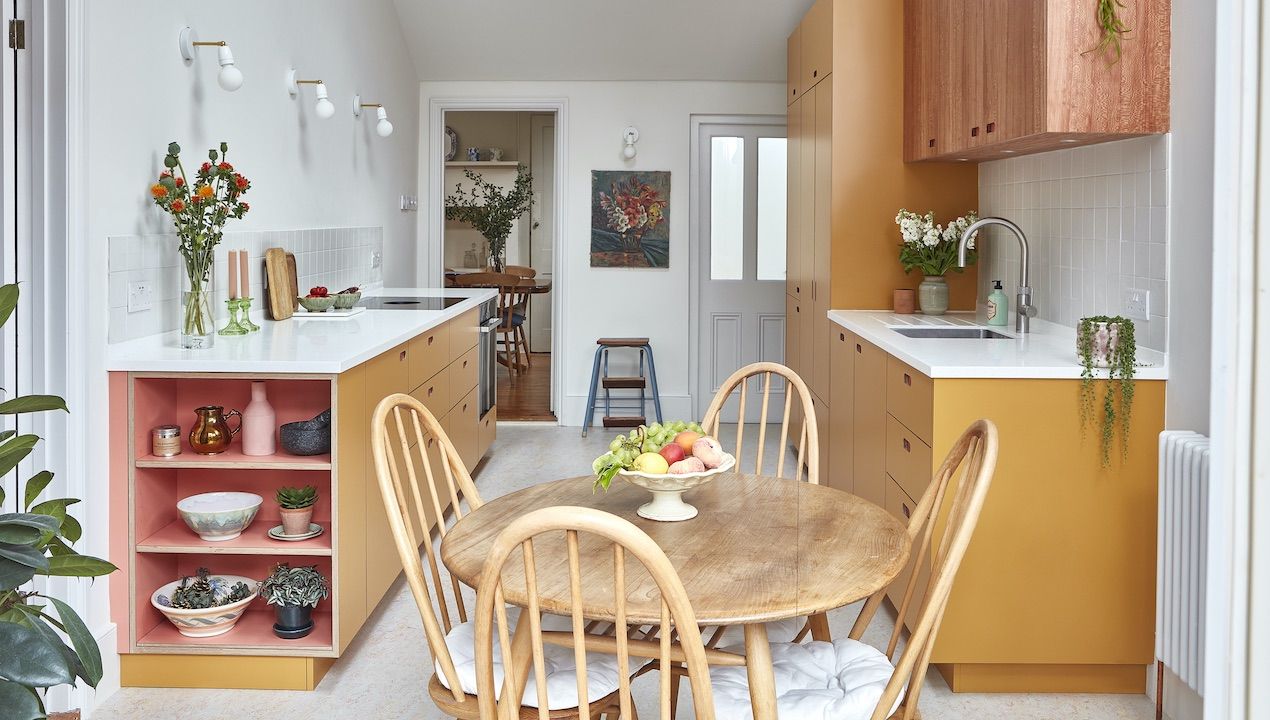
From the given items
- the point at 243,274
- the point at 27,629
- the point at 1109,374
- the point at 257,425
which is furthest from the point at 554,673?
the point at 243,274

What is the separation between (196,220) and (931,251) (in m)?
2.81

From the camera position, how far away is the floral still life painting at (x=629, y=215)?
7.04m

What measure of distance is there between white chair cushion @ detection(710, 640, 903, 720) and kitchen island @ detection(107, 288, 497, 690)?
1.05 meters

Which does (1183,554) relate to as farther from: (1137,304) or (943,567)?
(943,567)

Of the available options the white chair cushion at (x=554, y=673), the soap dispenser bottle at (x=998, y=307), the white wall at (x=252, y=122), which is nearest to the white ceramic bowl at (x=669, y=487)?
the white chair cushion at (x=554, y=673)

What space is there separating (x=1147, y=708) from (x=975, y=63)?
2091 mm

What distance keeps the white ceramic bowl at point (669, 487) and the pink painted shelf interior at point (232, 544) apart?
1.24 metres

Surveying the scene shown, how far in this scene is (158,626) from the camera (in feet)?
10.2

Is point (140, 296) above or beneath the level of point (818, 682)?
above

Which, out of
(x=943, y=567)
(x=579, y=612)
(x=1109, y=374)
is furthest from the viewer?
(x=1109, y=374)

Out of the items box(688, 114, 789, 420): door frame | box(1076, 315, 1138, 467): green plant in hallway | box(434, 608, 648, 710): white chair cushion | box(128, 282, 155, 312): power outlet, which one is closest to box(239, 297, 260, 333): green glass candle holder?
box(128, 282, 155, 312): power outlet

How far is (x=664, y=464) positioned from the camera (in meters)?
2.10

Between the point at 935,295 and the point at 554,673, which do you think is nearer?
the point at 554,673

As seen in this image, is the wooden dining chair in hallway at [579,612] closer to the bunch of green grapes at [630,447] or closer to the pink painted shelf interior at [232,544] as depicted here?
the bunch of green grapes at [630,447]
